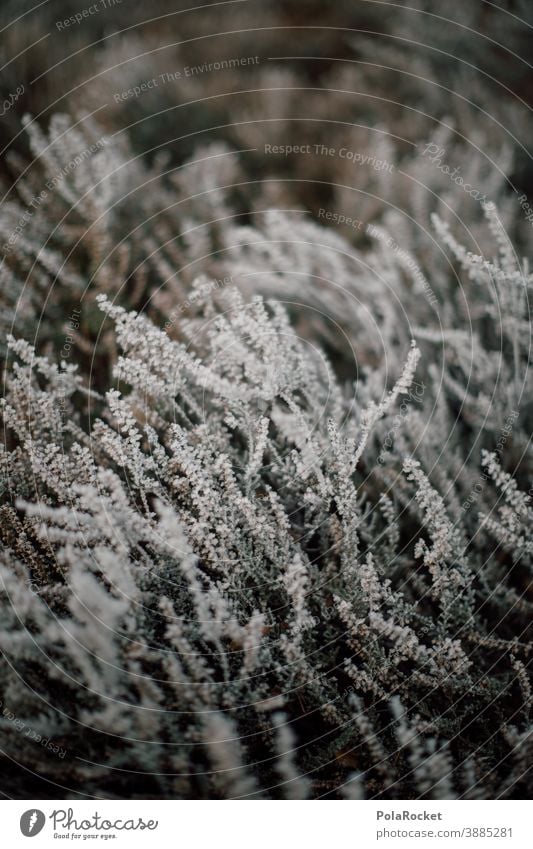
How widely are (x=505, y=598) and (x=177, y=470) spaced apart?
17.4 inches

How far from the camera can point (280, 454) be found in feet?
2.83

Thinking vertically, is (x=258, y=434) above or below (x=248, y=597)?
above

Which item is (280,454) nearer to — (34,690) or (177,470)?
(177,470)

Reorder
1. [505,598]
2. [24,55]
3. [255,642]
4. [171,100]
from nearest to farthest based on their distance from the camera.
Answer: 1. [255,642]
2. [505,598]
3. [24,55]
4. [171,100]

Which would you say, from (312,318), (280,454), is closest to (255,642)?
(280,454)
